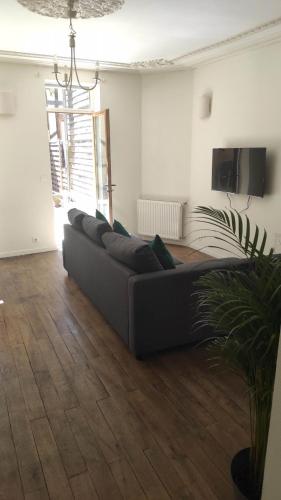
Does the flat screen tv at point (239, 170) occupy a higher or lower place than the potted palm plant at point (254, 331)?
higher

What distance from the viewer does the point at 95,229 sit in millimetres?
3311

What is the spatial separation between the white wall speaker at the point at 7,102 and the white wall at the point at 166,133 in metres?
1.99

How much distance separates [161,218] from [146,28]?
9.12ft

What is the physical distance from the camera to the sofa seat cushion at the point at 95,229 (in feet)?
10.7

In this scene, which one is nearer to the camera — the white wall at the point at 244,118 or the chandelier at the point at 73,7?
the chandelier at the point at 73,7

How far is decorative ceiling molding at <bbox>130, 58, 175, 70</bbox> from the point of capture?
15.9 feet

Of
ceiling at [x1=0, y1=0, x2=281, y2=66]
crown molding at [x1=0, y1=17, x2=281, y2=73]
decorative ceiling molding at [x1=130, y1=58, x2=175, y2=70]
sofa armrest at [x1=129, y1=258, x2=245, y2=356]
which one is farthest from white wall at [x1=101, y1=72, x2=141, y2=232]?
sofa armrest at [x1=129, y1=258, x2=245, y2=356]

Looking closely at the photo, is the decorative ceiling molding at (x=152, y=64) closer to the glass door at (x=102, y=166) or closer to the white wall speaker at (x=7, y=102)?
the glass door at (x=102, y=166)

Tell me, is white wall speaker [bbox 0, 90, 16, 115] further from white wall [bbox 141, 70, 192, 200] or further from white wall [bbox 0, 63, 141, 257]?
white wall [bbox 141, 70, 192, 200]

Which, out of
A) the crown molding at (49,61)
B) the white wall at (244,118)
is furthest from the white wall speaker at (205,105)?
the crown molding at (49,61)

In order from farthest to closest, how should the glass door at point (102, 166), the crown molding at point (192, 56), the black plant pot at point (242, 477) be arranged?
the glass door at point (102, 166) < the crown molding at point (192, 56) < the black plant pot at point (242, 477)

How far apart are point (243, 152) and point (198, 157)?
109 cm

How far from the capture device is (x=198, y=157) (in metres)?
5.24

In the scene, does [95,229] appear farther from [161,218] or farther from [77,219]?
[161,218]
